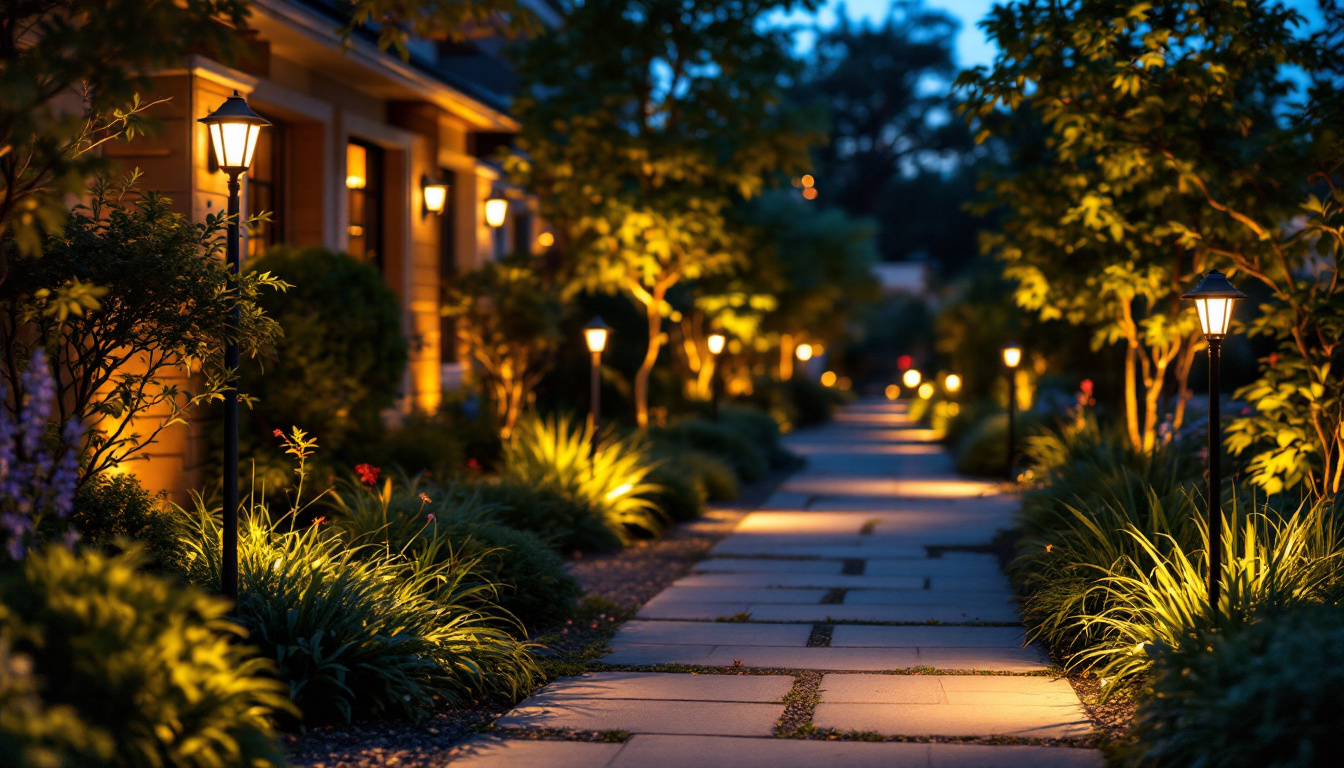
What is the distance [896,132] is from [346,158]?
45.5m

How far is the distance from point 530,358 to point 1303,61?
847cm

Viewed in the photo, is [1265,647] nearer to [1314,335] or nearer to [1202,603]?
[1202,603]

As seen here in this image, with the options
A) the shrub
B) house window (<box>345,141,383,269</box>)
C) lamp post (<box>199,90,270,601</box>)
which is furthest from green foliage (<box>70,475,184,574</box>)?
house window (<box>345,141,383,269</box>)

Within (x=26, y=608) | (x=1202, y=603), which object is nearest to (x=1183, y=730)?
(x=1202, y=603)

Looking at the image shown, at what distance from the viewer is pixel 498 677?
5566 mm

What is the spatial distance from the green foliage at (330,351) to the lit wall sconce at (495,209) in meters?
3.72

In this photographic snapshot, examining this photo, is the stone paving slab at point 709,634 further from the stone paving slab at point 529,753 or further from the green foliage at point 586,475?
the green foliage at point 586,475

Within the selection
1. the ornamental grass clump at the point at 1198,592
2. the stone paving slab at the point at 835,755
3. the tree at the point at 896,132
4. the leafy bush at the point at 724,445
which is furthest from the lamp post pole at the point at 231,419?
the tree at the point at 896,132

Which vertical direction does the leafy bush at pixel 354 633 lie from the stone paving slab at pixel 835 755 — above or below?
above

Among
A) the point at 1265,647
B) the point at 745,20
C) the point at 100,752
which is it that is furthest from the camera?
the point at 745,20

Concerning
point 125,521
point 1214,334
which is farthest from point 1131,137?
point 125,521

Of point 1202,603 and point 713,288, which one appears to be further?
point 713,288

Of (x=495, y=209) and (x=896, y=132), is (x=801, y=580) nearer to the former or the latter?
(x=495, y=209)

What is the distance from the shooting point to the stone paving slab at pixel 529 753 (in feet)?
14.7
